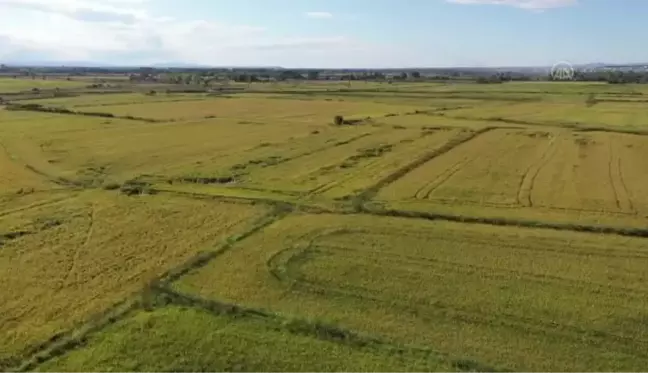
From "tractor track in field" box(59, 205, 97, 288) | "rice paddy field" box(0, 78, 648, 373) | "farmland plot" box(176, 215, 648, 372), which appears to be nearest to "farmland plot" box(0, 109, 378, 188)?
"rice paddy field" box(0, 78, 648, 373)

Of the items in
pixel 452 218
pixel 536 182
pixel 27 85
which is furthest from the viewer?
pixel 27 85

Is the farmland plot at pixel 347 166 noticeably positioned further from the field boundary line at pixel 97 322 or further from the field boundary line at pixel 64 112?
the field boundary line at pixel 64 112

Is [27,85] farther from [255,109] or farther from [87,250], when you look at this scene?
[87,250]

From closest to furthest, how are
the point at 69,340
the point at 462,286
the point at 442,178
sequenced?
the point at 69,340
the point at 462,286
the point at 442,178

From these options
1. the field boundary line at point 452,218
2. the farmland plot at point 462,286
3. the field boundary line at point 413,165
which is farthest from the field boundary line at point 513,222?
the field boundary line at point 413,165

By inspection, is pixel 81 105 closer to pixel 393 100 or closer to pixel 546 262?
pixel 393 100

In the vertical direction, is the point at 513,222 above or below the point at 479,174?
below

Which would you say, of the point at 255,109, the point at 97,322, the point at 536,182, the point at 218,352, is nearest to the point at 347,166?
the point at 536,182

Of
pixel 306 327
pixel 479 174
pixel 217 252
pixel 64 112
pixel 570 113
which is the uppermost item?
pixel 570 113
